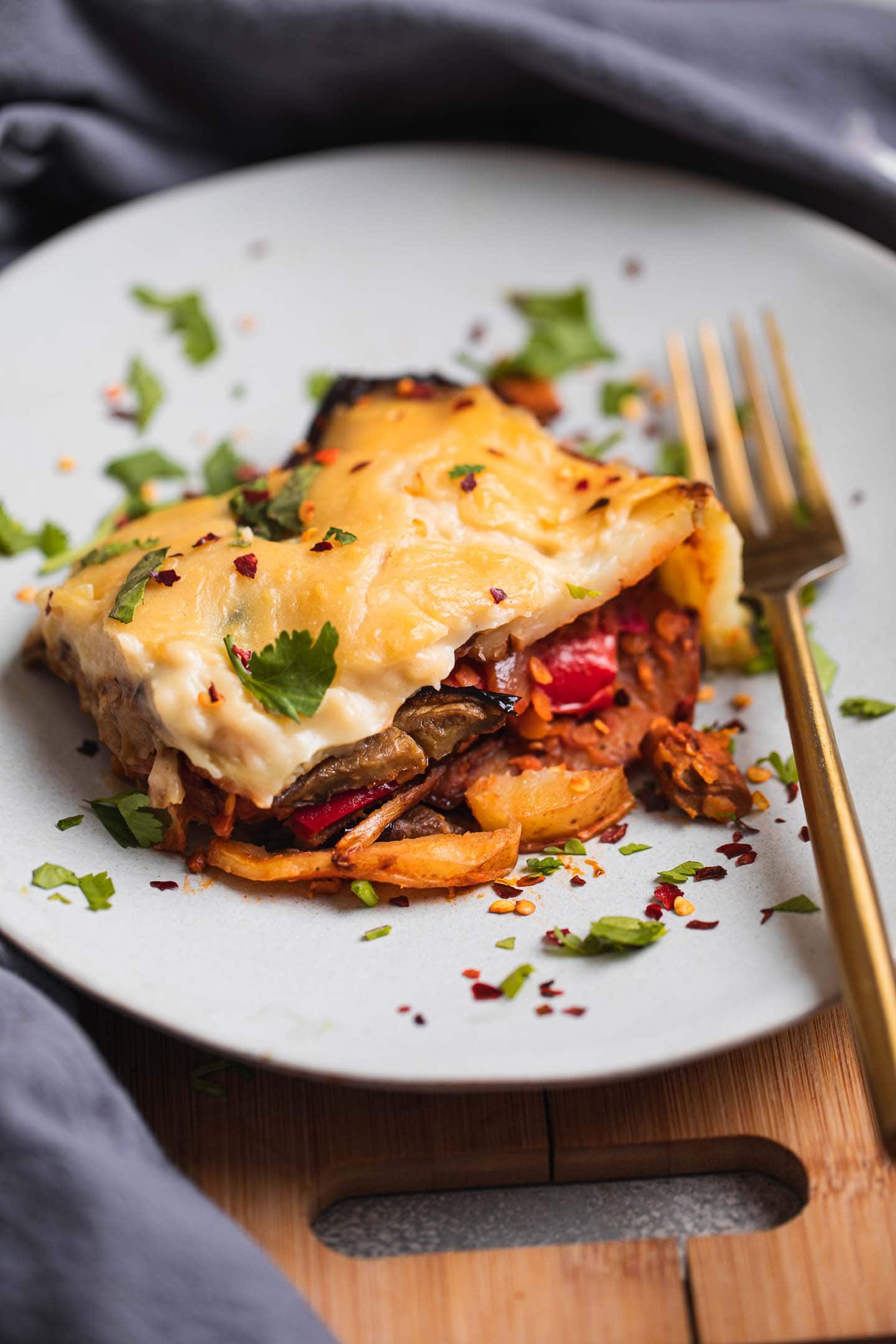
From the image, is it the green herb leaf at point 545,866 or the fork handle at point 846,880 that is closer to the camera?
the fork handle at point 846,880

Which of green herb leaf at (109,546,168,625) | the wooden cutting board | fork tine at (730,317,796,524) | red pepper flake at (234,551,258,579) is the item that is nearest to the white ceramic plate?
fork tine at (730,317,796,524)

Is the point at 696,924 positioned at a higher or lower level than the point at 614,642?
lower

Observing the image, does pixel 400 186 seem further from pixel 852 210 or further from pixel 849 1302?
pixel 849 1302

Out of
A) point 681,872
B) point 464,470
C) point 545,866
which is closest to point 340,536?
point 464,470

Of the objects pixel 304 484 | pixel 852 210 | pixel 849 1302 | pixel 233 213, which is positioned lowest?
pixel 849 1302

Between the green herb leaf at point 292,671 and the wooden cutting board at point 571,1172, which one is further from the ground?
the green herb leaf at point 292,671

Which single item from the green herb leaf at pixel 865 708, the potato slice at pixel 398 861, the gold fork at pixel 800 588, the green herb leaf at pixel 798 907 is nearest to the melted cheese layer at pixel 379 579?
the potato slice at pixel 398 861

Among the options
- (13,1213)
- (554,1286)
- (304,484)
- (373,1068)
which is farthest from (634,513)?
(13,1213)

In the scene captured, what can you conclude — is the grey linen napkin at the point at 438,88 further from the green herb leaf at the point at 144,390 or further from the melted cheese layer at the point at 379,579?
the melted cheese layer at the point at 379,579
